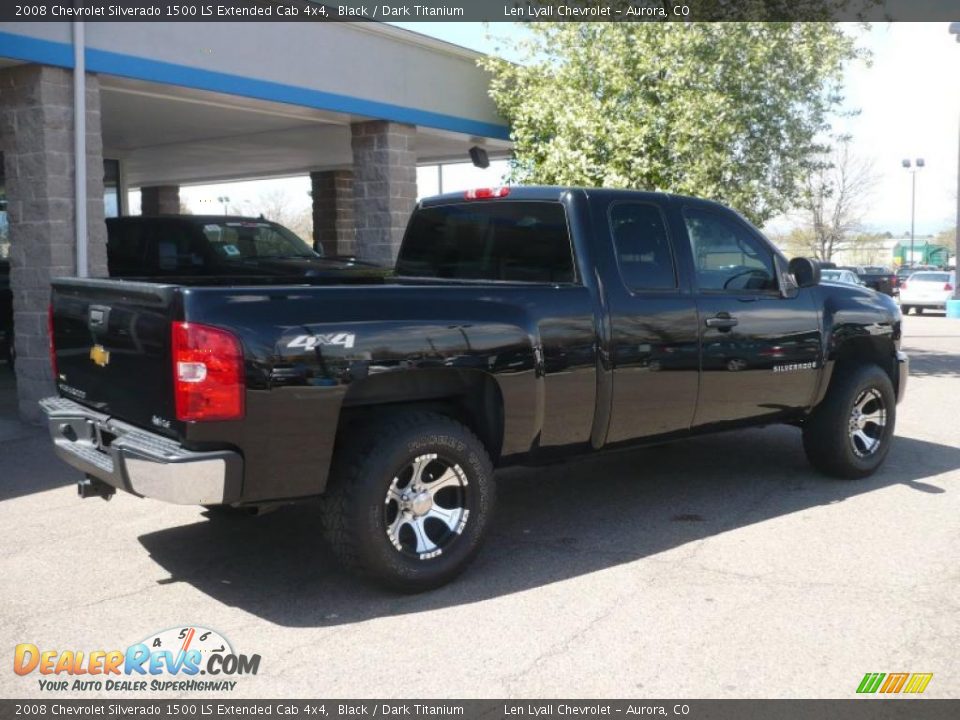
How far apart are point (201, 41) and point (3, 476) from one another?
5.02m

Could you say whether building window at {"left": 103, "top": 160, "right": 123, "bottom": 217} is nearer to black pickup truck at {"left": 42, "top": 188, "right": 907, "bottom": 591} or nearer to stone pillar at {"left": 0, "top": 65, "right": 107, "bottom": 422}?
stone pillar at {"left": 0, "top": 65, "right": 107, "bottom": 422}

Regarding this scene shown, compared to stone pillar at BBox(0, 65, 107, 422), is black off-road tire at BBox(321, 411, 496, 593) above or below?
below

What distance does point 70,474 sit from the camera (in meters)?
7.39

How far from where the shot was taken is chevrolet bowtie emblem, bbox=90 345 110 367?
485 cm

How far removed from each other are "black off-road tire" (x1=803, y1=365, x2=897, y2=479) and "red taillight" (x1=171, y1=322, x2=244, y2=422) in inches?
171

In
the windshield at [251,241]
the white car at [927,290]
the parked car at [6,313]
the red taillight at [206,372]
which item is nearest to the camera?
the red taillight at [206,372]

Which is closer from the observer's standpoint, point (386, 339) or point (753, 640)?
point (753, 640)

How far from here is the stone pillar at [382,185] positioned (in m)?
12.6

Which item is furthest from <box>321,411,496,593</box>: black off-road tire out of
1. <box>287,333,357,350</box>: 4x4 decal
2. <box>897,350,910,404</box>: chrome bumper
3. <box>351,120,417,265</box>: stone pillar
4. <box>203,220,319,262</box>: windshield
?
<box>351,120,417,265</box>: stone pillar

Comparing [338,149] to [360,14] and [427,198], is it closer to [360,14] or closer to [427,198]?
[360,14]

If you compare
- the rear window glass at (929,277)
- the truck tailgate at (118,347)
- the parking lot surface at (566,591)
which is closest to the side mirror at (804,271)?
the parking lot surface at (566,591)

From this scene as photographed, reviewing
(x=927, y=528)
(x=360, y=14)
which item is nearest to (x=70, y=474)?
(x=927, y=528)

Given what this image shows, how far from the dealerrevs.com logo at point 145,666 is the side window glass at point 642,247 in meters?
2.93
